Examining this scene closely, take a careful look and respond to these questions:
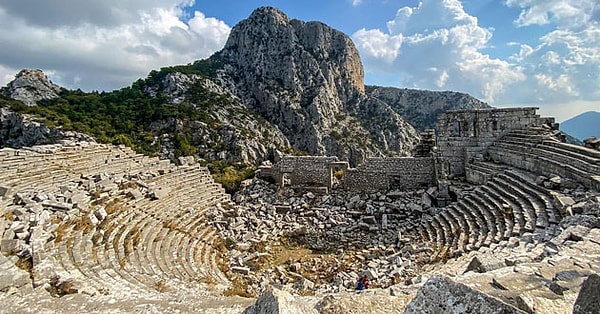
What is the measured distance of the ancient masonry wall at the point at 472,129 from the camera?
17.0 m

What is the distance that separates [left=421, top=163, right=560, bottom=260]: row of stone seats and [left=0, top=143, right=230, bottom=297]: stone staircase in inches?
263

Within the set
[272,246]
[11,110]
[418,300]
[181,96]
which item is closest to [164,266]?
[272,246]

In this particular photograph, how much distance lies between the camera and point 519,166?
13.9m

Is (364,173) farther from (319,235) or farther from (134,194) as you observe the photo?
(134,194)

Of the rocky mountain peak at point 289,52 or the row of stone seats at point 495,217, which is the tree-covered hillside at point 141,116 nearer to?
the rocky mountain peak at point 289,52

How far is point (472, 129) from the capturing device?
57.4ft

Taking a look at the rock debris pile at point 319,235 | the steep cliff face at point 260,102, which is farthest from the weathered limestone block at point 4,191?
the steep cliff face at point 260,102

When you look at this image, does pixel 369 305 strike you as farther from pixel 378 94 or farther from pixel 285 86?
pixel 378 94

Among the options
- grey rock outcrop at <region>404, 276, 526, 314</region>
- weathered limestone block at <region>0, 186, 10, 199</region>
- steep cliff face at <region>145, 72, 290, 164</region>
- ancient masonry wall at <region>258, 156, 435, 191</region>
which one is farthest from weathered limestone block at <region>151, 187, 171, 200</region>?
steep cliff face at <region>145, 72, 290, 164</region>

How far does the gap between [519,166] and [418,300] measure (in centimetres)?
1323

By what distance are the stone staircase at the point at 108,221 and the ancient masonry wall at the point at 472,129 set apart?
37.3ft

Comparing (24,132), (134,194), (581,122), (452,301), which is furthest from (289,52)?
(581,122)

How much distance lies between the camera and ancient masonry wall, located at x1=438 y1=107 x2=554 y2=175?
1705 cm

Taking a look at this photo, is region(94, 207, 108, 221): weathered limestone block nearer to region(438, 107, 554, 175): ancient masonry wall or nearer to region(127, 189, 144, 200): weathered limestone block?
region(127, 189, 144, 200): weathered limestone block
